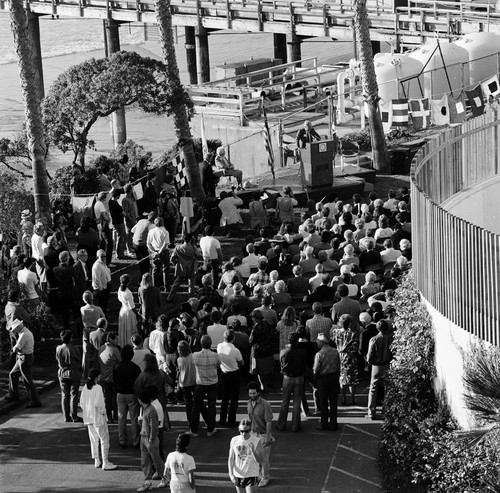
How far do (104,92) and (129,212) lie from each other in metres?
4.65

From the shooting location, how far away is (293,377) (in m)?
16.2

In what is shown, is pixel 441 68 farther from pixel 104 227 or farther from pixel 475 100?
pixel 104 227

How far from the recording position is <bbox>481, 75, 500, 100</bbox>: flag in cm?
3519

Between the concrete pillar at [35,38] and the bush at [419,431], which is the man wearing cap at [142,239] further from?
the concrete pillar at [35,38]

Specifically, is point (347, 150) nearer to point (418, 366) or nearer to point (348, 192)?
point (348, 192)

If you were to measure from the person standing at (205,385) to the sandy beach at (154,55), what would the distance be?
24934 mm

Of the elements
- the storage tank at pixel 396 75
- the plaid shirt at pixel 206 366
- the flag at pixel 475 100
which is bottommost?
the plaid shirt at pixel 206 366

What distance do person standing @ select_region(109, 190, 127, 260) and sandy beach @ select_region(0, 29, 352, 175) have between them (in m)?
17.9

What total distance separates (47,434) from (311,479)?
3.45 meters

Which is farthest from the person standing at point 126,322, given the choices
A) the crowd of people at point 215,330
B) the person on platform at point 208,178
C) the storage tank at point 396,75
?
the storage tank at point 396,75

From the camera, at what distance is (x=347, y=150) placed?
104 feet

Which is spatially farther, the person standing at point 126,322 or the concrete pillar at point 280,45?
the concrete pillar at point 280,45

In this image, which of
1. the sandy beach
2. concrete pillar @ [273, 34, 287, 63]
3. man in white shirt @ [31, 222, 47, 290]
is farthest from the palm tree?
concrete pillar @ [273, 34, 287, 63]

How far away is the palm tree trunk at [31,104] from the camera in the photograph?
77.1ft
